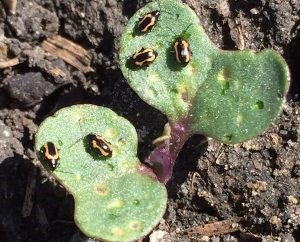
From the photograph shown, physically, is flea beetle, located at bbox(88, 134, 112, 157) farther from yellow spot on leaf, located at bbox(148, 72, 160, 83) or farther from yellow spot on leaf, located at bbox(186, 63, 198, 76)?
yellow spot on leaf, located at bbox(186, 63, 198, 76)

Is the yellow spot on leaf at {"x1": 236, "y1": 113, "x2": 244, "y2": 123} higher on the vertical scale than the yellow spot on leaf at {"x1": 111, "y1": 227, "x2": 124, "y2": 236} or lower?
higher

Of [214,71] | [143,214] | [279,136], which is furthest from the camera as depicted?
[279,136]

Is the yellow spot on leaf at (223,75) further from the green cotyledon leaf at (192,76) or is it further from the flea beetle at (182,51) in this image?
the flea beetle at (182,51)

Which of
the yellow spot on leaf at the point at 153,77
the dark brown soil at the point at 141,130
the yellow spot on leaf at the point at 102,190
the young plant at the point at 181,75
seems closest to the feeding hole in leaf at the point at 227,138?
the young plant at the point at 181,75

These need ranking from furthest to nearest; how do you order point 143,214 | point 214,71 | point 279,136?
point 279,136
point 214,71
point 143,214

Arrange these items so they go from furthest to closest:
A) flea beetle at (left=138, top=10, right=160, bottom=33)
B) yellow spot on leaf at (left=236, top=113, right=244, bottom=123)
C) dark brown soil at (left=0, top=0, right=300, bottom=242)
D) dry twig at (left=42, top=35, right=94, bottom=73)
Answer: dry twig at (left=42, top=35, right=94, bottom=73)
dark brown soil at (left=0, top=0, right=300, bottom=242)
flea beetle at (left=138, top=10, right=160, bottom=33)
yellow spot on leaf at (left=236, top=113, right=244, bottom=123)

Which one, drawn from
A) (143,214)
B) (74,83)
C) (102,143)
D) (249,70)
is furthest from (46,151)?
(249,70)

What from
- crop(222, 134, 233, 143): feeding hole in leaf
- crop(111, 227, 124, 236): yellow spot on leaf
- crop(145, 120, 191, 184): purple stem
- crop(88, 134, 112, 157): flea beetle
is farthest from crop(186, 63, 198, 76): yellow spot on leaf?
crop(111, 227, 124, 236): yellow spot on leaf

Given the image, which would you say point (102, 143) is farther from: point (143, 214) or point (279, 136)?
point (279, 136)
